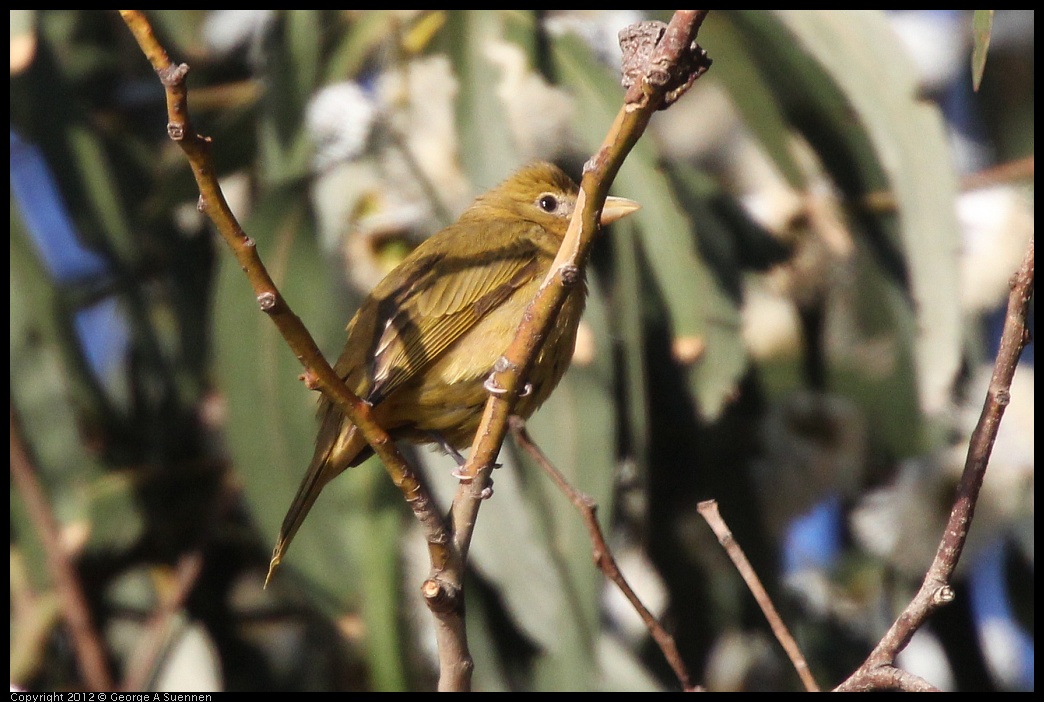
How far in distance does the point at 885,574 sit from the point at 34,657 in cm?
328

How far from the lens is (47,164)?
194 inches

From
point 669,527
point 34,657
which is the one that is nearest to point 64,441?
point 34,657

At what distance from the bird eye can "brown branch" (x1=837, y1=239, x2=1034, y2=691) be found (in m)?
2.15

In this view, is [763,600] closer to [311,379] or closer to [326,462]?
[311,379]

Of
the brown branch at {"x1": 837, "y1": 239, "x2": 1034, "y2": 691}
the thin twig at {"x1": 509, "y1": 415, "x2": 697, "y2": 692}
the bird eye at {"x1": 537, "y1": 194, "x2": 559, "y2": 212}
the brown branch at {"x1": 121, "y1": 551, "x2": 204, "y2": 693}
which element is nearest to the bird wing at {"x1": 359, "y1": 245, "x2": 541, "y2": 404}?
the bird eye at {"x1": 537, "y1": 194, "x2": 559, "y2": 212}

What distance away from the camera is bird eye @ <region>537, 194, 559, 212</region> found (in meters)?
3.98

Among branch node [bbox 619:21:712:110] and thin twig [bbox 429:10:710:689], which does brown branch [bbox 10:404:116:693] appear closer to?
thin twig [bbox 429:10:710:689]

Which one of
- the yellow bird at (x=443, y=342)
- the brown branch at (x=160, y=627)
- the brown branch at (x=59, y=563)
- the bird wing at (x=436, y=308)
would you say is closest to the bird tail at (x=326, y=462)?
the yellow bird at (x=443, y=342)

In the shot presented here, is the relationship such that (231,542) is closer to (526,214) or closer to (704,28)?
(526,214)

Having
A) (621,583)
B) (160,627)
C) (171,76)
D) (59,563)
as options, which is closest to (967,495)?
(621,583)

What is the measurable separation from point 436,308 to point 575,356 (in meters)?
0.84

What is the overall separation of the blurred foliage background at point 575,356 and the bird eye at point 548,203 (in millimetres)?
147

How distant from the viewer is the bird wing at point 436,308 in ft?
10.3

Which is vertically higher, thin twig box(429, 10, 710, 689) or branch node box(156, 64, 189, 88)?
branch node box(156, 64, 189, 88)
